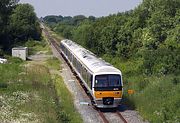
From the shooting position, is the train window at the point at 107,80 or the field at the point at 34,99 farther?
the train window at the point at 107,80

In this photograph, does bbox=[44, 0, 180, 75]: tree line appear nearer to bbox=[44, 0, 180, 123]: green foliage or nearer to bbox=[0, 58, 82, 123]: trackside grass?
bbox=[44, 0, 180, 123]: green foliage

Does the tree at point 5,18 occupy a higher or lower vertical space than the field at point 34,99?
higher

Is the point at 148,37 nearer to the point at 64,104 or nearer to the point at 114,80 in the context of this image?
the point at 114,80

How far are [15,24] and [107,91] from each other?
61.8 meters

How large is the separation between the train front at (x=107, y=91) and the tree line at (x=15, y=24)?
4183 centimetres

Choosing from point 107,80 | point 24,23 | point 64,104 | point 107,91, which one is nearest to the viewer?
point 107,91

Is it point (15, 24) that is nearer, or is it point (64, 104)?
point (64, 104)

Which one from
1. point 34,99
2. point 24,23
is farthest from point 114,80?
point 24,23

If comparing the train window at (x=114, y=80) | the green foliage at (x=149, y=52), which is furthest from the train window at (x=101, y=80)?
the green foliage at (x=149, y=52)

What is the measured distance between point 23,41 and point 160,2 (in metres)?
46.9

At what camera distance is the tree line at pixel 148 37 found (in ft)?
121

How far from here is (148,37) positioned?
158ft

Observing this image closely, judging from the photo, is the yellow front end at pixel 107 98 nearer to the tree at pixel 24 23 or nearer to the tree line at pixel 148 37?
the tree line at pixel 148 37

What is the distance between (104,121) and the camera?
23625 millimetres
